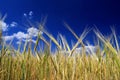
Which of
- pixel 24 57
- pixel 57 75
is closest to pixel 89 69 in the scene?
pixel 57 75

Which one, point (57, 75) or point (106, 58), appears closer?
point (57, 75)

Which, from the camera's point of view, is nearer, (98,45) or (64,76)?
(64,76)

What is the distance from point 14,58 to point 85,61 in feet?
2.08

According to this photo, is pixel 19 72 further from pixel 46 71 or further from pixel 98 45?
pixel 98 45

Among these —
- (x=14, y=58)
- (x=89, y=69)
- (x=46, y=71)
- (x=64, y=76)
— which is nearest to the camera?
(x=64, y=76)

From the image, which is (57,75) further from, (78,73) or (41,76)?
(78,73)

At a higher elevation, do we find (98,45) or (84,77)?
(98,45)

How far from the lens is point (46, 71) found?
201 centimetres

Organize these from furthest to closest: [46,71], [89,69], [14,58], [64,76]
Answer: [14,58], [89,69], [46,71], [64,76]

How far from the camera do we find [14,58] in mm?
2336

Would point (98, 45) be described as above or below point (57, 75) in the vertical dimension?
above

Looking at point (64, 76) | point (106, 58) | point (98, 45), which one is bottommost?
point (64, 76)

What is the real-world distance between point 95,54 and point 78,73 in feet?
0.70

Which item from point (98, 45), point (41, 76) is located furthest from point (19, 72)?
point (98, 45)
